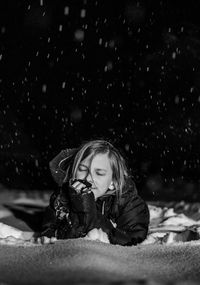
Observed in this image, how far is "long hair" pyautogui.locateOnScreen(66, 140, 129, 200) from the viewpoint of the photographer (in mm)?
2920

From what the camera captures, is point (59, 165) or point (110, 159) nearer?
point (110, 159)

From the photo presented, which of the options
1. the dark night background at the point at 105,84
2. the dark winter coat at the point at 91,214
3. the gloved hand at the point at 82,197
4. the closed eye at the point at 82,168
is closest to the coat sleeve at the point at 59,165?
the dark winter coat at the point at 91,214

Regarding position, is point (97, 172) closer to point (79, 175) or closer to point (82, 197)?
point (79, 175)

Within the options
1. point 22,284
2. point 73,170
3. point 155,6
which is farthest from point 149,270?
point 155,6

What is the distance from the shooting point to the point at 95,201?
9.62 ft

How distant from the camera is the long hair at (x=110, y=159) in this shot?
2920mm

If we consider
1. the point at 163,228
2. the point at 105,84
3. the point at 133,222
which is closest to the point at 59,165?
the point at 133,222

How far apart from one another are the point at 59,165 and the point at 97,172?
349mm

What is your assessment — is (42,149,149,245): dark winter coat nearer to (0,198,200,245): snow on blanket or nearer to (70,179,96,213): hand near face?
(70,179,96,213): hand near face

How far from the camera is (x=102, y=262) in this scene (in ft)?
5.33

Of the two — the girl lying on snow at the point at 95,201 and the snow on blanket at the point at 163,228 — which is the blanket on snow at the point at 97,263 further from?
the girl lying on snow at the point at 95,201

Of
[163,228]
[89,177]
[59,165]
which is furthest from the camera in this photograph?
[163,228]

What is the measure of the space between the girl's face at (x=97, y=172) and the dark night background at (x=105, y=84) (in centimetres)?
311

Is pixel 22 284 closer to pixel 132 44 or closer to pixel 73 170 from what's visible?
pixel 73 170
